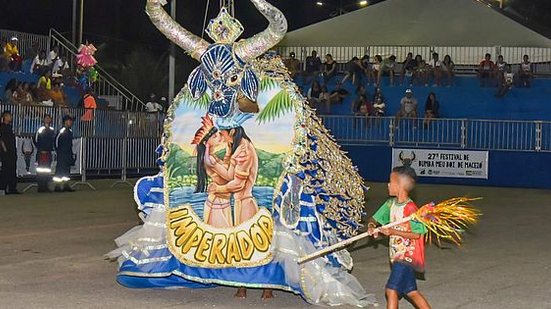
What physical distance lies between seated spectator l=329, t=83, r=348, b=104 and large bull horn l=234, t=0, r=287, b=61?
25453 mm

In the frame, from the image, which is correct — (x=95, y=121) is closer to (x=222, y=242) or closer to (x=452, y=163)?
(x=452, y=163)

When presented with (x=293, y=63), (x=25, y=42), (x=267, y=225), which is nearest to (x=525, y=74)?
(x=293, y=63)

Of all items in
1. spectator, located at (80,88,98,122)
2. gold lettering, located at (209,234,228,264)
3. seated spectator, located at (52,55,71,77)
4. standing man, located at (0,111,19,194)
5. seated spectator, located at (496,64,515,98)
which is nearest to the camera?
gold lettering, located at (209,234,228,264)

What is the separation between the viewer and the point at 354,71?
36.0 metres

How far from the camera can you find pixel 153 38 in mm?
Result: 55531

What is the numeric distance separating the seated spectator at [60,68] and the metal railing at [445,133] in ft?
28.0

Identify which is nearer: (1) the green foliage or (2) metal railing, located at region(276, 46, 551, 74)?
(1) the green foliage

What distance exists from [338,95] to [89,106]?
1001cm

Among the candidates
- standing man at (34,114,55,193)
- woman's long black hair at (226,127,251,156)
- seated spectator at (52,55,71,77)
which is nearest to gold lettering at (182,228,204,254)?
woman's long black hair at (226,127,251,156)

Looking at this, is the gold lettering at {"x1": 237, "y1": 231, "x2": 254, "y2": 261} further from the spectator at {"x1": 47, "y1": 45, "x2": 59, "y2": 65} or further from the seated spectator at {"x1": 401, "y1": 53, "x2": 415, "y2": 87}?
the seated spectator at {"x1": 401, "y1": 53, "x2": 415, "y2": 87}

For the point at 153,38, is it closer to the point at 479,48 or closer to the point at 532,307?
the point at 479,48

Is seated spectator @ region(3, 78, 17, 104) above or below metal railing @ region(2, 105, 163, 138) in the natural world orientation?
above

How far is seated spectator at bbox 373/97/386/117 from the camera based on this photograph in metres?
34.3

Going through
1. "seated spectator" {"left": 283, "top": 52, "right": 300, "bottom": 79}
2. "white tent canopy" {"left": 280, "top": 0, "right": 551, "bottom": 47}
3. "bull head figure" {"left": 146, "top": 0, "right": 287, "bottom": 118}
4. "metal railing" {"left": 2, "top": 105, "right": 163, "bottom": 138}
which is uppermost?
"white tent canopy" {"left": 280, "top": 0, "right": 551, "bottom": 47}
